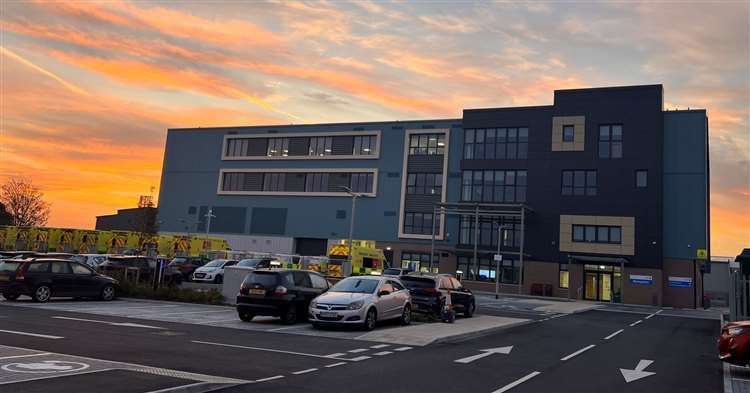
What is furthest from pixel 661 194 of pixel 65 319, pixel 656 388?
pixel 65 319

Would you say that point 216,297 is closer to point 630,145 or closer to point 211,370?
point 211,370

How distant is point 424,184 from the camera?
65188mm

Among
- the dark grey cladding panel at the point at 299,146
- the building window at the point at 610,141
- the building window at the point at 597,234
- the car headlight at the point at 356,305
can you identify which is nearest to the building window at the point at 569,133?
the building window at the point at 610,141

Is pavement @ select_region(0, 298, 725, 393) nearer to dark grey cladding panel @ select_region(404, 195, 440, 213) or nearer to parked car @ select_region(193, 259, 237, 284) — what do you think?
parked car @ select_region(193, 259, 237, 284)

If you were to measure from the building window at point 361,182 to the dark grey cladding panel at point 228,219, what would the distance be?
50.0ft

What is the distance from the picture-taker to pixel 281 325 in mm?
17609

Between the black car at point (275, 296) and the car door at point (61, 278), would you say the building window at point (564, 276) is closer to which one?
the black car at point (275, 296)

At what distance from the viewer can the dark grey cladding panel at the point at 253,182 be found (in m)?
74.2

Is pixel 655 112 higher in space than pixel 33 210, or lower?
higher

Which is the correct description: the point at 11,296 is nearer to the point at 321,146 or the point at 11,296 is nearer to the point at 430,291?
the point at 430,291

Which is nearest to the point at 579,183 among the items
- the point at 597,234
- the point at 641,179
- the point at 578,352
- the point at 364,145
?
the point at 597,234

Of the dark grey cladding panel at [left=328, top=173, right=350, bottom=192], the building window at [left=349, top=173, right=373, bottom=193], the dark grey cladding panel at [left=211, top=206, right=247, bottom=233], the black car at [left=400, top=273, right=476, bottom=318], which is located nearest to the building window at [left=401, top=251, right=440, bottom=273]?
the building window at [left=349, top=173, right=373, bottom=193]

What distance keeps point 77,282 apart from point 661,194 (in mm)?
47855

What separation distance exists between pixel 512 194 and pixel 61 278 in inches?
1768
